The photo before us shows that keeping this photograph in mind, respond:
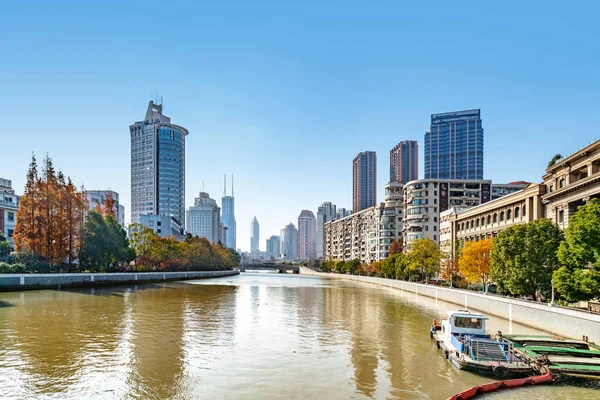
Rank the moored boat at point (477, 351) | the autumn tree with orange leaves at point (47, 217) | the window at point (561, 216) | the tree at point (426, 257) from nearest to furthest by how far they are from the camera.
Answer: the moored boat at point (477, 351)
the window at point (561, 216)
the autumn tree with orange leaves at point (47, 217)
the tree at point (426, 257)

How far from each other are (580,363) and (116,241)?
86875 mm

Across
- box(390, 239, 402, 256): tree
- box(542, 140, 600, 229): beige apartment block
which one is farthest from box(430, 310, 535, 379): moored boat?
box(390, 239, 402, 256): tree

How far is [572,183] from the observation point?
5575 cm

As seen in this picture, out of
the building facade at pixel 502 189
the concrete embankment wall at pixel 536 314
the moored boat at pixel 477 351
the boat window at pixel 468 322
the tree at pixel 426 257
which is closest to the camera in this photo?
the moored boat at pixel 477 351

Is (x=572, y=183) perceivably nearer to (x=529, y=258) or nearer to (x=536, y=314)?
(x=529, y=258)

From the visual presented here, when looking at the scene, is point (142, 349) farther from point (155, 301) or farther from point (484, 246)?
point (484, 246)

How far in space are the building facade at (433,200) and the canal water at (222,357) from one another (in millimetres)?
97750

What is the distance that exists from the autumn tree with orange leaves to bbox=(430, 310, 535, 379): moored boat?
70.1 metres

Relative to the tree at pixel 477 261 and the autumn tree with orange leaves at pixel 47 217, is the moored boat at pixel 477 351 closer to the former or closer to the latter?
the tree at pixel 477 261

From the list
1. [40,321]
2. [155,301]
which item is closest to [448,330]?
[40,321]

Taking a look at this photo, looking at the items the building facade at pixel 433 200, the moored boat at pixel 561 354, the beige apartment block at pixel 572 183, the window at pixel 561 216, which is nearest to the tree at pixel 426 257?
the beige apartment block at pixel 572 183

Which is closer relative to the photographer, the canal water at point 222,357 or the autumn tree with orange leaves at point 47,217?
the canal water at point 222,357

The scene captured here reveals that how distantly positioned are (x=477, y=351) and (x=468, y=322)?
5.69 meters

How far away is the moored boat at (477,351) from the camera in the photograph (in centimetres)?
2541
